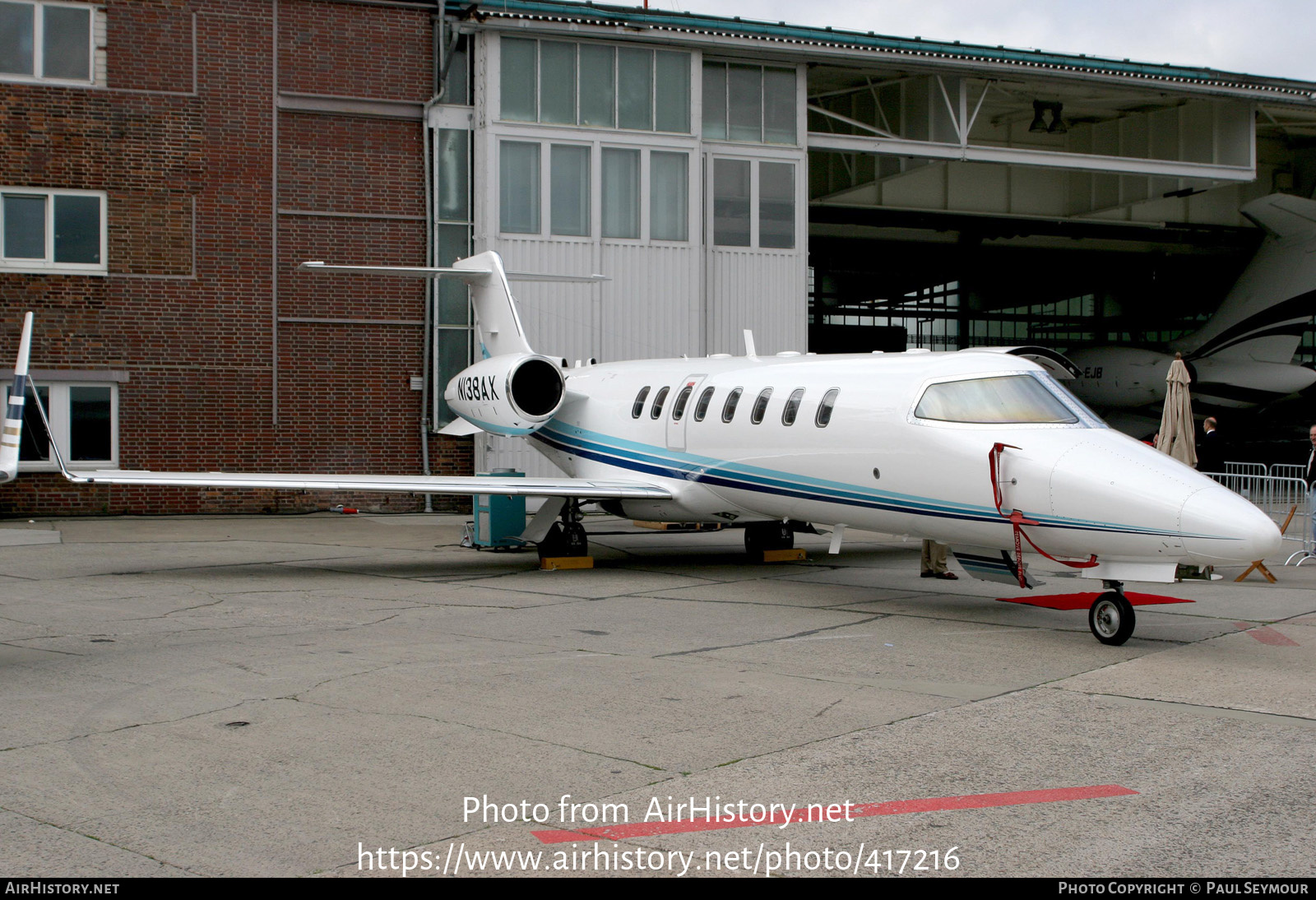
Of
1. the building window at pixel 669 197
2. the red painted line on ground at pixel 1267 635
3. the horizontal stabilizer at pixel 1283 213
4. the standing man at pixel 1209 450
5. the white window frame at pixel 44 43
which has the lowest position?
the red painted line on ground at pixel 1267 635

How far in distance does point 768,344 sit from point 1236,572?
1043 centimetres

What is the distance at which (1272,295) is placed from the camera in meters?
35.6

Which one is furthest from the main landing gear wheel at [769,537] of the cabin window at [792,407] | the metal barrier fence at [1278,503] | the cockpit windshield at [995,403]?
the metal barrier fence at [1278,503]

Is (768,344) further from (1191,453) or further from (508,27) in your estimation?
(1191,453)

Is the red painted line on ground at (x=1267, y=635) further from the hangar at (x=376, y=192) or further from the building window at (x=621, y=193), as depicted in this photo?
the building window at (x=621, y=193)

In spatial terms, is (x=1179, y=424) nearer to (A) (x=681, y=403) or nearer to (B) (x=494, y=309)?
(A) (x=681, y=403)

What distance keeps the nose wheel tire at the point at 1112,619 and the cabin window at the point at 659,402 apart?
642 cm

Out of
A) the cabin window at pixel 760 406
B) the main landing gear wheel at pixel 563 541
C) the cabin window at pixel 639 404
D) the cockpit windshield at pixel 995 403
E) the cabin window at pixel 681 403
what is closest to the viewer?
the cockpit windshield at pixel 995 403

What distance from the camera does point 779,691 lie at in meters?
7.02

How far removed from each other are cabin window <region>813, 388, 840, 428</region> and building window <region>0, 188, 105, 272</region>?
1454 cm

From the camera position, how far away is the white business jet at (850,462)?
8383 millimetres

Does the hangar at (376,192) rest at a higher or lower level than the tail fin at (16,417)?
higher

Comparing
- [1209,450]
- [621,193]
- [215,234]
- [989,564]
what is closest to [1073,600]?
[989,564]
